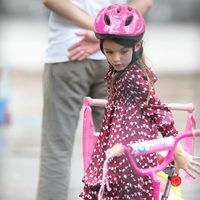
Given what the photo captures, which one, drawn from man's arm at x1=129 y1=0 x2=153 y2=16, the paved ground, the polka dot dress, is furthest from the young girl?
the paved ground

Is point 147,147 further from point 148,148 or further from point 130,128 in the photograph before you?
point 130,128

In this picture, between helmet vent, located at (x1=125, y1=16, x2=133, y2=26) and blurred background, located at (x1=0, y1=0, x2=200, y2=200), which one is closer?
helmet vent, located at (x1=125, y1=16, x2=133, y2=26)

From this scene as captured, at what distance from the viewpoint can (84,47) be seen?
15.1 ft

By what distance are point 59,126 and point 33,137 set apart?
4.08m

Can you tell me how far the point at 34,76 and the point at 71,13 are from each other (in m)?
9.91

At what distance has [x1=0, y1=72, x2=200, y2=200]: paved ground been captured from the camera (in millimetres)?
6453

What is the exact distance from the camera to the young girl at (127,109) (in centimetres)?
356

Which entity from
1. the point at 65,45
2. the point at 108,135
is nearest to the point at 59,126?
the point at 65,45

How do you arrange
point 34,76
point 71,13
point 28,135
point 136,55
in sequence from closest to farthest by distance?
point 136,55
point 71,13
point 28,135
point 34,76

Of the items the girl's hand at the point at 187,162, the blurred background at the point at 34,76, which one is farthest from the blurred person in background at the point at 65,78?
the girl's hand at the point at 187,162

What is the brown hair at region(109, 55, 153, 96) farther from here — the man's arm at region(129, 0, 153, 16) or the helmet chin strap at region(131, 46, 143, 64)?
the man's arm at region(129, 0, 153, 16)

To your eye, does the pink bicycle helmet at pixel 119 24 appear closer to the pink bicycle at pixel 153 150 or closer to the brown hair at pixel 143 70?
the brown hair at pixel 143 70

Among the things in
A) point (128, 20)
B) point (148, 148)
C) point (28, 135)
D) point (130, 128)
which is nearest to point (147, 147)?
point (148, 148)

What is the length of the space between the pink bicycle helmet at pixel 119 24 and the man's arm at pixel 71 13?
89 cm
